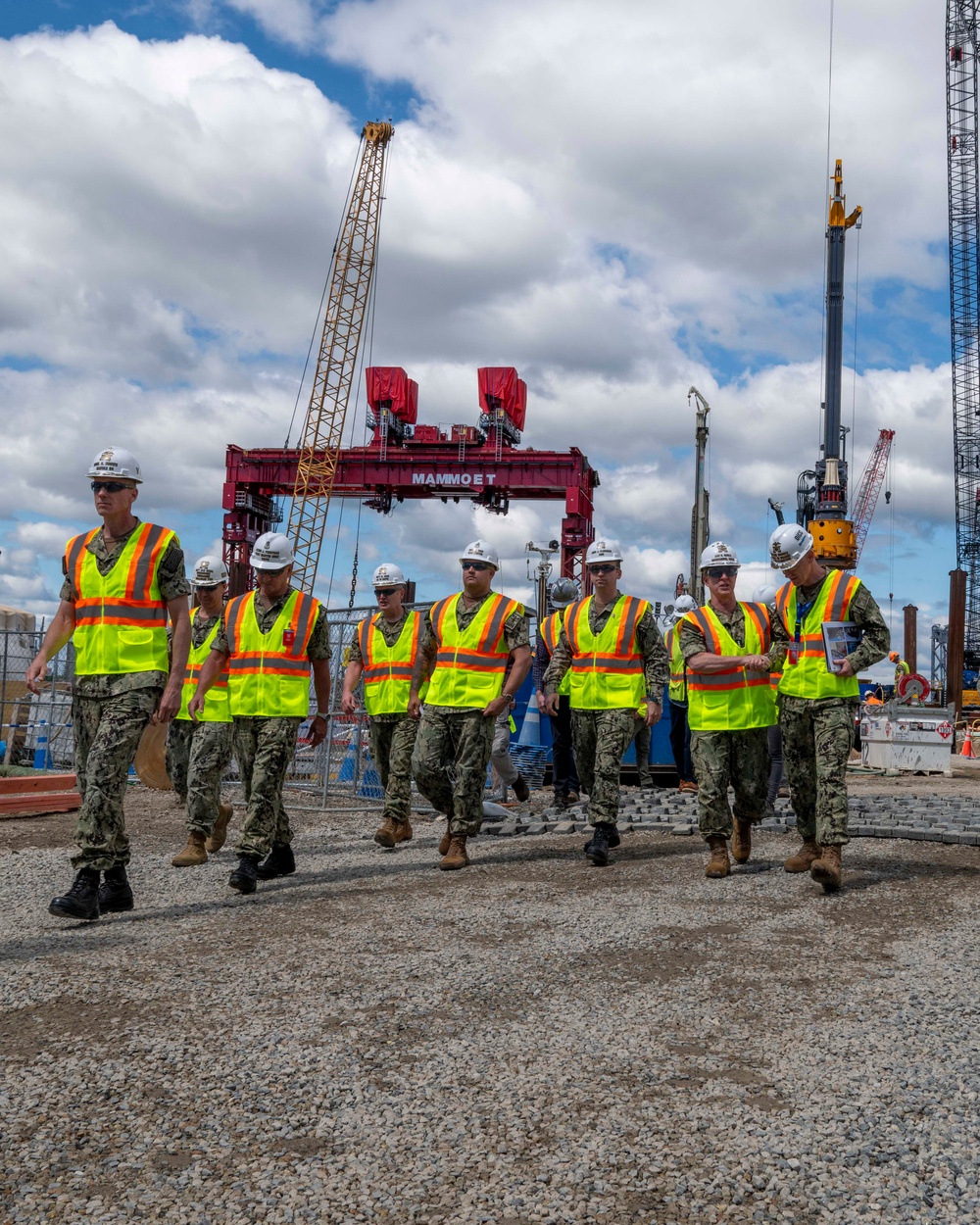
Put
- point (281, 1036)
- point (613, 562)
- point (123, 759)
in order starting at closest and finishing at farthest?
point (281, 1036), point (123, 759), point (613, 562)

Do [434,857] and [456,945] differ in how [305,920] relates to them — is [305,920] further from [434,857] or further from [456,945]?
[434,857]

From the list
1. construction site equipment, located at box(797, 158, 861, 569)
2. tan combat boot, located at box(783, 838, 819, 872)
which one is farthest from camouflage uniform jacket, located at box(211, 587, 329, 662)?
construction site equipment, located at box(797, 158, 861, 569)

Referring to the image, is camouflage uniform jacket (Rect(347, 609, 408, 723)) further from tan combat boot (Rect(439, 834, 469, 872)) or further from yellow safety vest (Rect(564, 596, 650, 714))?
yellow safety vest (Rect(564, 596, 650, 714))

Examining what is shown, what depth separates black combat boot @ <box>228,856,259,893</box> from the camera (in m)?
6.41

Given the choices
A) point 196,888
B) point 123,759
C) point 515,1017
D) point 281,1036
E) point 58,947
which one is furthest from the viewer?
point 196,888

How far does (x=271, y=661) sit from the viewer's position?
22.2 ft

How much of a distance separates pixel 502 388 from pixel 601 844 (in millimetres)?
40286

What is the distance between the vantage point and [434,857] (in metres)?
7.99

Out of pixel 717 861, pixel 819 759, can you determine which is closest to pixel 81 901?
pixel 717 861

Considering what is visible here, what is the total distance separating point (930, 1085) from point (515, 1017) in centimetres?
137

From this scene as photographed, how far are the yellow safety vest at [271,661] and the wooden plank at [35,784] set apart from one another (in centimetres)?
419

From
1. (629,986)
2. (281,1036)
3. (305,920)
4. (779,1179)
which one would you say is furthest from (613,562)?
(779,1179)

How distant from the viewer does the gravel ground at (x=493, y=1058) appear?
2734 mm

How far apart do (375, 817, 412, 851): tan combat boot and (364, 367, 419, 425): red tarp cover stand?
1570 inches
